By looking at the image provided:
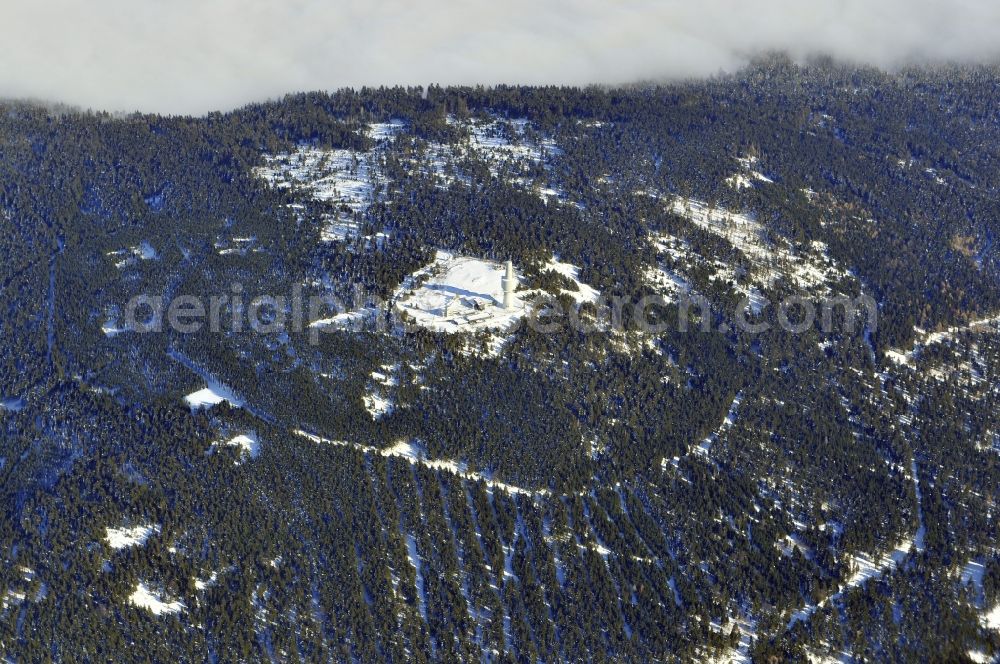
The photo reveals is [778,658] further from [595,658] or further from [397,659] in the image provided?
[397,659]

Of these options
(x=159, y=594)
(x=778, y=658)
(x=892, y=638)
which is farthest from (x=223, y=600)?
(x=892, y=638)

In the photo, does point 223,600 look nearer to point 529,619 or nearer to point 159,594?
point 159,594

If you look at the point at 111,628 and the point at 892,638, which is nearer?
the point at 111,628

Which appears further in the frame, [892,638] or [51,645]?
[892,638]

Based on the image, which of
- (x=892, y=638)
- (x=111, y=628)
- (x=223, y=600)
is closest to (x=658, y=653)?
(x=892, y=638)

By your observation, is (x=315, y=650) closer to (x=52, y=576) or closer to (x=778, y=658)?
(x=52, y=576)
